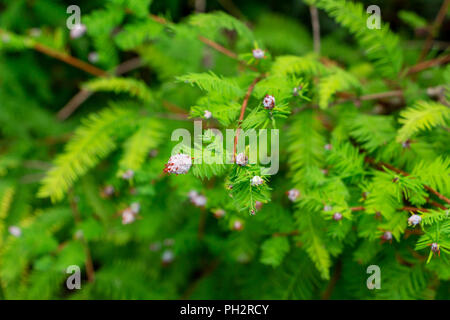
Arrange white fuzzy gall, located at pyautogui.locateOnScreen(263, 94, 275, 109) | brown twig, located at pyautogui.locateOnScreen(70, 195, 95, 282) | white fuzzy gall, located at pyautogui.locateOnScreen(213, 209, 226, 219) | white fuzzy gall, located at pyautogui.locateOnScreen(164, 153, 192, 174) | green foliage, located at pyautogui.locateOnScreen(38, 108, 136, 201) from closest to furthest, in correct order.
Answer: white fuzzy gall, located at pyautogui.locateOnScreen(164, 153, 192, 174) < white fuzzy gall, located at pyautogui.locateOnScreen(263, 94, 275, 109) < white fuzzy gall, located at pyautogui.locateOnScreen(213, 209, 226, 219) < green foliage, located at pyautogui.locateOnScreen(38, 108, 136, 201) < brown twig, located at pyautogui.locateOnScreen(70, 195, 95, 282)

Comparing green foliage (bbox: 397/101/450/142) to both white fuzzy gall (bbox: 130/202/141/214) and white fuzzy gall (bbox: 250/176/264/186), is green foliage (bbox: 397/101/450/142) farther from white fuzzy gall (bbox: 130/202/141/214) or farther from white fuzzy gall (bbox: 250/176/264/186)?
white fuzzy gall (bbox: 130/202/141/214)

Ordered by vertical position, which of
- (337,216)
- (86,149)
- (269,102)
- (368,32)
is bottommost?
(337,216)

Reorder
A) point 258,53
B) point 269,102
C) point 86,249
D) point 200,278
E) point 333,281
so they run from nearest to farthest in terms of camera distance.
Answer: point 269,102, point 258,53, point 333,281, point 86,249, point 200,278

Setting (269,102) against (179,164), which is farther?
(269,102)

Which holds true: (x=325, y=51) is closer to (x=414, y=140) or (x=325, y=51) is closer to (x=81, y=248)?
(x=414, y=140)

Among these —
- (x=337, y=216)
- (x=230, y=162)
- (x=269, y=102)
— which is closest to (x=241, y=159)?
(x=230, y=162)

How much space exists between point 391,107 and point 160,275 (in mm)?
1416

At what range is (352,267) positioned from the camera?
1195mm

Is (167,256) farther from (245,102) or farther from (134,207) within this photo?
(245,102)

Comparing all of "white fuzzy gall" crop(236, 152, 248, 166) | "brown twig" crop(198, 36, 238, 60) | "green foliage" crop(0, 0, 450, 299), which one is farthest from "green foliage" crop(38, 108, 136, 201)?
"white fuzzy gall" crop(236, 152, 248, 166)

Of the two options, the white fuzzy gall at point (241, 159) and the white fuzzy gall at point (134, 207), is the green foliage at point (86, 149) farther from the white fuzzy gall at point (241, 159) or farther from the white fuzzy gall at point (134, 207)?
the white fuzzy gall at point (241, 159)

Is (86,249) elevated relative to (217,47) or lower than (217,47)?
lower

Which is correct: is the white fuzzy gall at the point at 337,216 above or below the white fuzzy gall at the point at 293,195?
below

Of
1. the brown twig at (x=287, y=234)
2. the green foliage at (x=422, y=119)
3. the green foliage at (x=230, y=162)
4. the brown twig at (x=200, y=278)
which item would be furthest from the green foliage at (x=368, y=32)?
the brown twig at (x=200, y=278)
